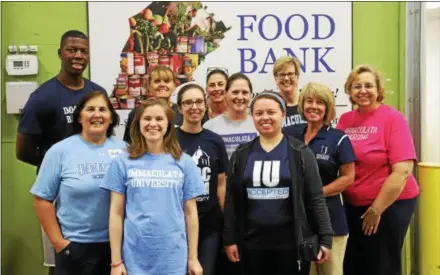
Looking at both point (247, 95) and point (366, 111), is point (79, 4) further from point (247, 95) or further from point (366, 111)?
point (366, 111)

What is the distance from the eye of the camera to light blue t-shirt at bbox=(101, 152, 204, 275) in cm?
211

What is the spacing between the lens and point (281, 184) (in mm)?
2234

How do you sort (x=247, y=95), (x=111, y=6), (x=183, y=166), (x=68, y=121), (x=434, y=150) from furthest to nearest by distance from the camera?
(x=434, y=150)
(x=111, y=6)
(x=247, y=95)
(x=68, y=121)
(x=183, y=166)

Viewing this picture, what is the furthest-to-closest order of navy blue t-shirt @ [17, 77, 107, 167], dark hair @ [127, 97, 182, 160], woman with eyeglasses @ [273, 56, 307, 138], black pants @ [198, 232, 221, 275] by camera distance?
woman with eyeglasses @ [273, 56, 307, 138] < navy blue t-shirt @ [17, 77, 107, 167] < black pants @ [198, 232, 221, 275] < dark hair @ [127, 97, 182, 160]

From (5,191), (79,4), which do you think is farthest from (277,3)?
(5,191)

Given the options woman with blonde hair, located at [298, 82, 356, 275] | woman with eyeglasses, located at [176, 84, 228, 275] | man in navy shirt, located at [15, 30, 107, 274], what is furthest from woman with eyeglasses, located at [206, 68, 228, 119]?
man in navy shirt, located at [15, 30, 107, 274]

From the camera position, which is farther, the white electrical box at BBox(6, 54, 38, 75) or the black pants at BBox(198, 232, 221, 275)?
the white electrical box at BBox(6, 54, 38, 75)

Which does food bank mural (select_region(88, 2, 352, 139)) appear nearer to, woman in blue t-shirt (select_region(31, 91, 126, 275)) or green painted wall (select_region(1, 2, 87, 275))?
green painted wall (select_region(1, 2, 87, 275))

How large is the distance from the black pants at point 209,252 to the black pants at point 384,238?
846 mm

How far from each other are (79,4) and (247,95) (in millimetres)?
1536

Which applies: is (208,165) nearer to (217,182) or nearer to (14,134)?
(217,182)

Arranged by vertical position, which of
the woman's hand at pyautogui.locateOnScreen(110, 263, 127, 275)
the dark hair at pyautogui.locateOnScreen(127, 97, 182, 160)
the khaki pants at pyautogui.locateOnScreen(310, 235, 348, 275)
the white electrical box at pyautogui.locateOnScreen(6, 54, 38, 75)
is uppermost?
the white electrical box at pyautogui.locateOnScreen(6, 54, 38, 75)

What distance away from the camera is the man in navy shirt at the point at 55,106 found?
2625 millimetres

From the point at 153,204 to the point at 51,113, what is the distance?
36.1 inches
